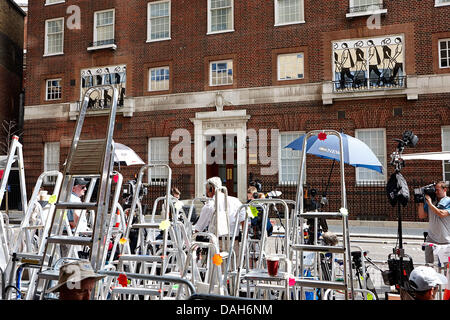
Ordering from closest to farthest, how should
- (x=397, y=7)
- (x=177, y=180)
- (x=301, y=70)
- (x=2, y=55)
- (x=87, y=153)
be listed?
(x=87, y=153), (x=397, y=7), (x=301, y=70), (x=177, y=180), (x=2, y=55)

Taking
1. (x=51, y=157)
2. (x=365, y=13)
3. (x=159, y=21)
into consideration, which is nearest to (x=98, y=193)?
(x=365, y=13)

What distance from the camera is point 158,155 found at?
21281 millimetres

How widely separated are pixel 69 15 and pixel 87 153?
23462mm

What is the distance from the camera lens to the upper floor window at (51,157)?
23.4 m

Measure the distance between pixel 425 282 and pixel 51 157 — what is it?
77.8 ft

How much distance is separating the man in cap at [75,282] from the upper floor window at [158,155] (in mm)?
18163

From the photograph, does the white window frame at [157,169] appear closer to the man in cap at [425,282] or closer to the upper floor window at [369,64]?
the upper floor window at [369,64]

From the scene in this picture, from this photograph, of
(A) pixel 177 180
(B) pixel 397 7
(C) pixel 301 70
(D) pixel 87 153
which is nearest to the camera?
(D) pixel 87 153

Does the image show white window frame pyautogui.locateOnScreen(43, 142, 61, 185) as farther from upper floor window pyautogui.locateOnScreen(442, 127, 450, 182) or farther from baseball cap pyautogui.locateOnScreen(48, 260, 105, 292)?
baseball cap pyautogui.locateOnScreen(48, 260, 105, 292)

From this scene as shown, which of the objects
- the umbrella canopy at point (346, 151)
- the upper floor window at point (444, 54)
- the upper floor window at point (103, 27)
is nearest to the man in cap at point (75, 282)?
the umbrella canopy at point (346, 151)

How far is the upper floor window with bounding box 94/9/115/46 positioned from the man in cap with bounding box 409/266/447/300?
22.3 meters
